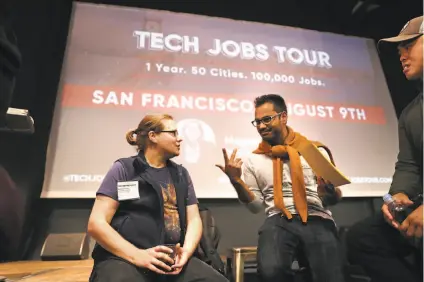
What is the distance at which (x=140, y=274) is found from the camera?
3.99ft

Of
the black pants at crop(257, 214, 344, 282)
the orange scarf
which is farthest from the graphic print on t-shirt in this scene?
the orange scarf

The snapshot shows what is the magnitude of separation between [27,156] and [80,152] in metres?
0.37

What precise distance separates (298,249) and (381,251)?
34 centimetres

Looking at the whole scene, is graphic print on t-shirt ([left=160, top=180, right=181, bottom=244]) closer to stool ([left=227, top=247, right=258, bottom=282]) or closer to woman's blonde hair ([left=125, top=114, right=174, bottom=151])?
woman's blonde hair ([left=125, top=114, right=174, bottom=151])

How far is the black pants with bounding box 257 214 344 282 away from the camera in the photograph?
1.43m

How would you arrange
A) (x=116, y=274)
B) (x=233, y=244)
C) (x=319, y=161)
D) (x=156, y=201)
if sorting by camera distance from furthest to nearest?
(x=233, y=244) < (x=319, y=161) < (x=156, y=201) < (x=116, y=274)

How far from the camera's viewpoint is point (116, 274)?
1.17 m

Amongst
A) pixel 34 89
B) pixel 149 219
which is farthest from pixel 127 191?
pixel 34 89

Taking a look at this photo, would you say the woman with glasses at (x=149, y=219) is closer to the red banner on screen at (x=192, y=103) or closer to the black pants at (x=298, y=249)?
the black pants at (x=298, y=249)

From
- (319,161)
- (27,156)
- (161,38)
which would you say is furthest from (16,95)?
(319,161)

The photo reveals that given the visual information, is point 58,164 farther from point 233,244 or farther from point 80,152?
point 233,244

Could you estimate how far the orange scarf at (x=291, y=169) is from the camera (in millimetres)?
1614

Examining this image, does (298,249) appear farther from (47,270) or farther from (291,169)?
(47,270)

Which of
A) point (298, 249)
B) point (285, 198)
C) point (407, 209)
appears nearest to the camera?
point (407, 209)
